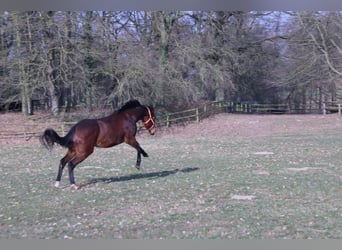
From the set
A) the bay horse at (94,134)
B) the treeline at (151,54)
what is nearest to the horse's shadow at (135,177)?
the bay horse at (94,134)

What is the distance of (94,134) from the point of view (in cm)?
965

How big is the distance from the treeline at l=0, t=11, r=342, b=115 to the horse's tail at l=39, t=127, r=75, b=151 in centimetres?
1600

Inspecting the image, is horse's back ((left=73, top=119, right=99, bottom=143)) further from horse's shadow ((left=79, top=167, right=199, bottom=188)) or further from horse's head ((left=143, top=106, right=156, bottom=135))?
horse's head ((left=143, top=106, right=156, bottom=135))

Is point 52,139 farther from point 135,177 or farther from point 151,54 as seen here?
point 151,54

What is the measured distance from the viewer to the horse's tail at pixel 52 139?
30.6 ft

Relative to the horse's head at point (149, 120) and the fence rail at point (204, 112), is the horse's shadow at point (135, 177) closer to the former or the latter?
the horse's head at point (149, 120)

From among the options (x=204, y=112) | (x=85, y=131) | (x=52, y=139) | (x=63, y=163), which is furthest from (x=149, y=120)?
(x=204, y=112)

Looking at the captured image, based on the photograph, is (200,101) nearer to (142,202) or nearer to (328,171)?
(328,171)

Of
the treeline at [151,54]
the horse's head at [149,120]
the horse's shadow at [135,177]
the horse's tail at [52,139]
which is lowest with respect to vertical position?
the horse's shadow at [135,177]

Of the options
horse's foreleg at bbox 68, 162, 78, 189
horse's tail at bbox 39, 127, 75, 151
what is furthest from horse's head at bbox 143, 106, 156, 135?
horse's foreleg at bbox 68, 162, 78, 189

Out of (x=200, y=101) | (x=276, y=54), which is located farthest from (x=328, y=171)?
(x=276, y=54)

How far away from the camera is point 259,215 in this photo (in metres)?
6.85

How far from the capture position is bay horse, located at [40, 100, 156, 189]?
9.48 meters

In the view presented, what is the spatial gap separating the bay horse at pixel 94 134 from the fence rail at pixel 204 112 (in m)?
14.9
